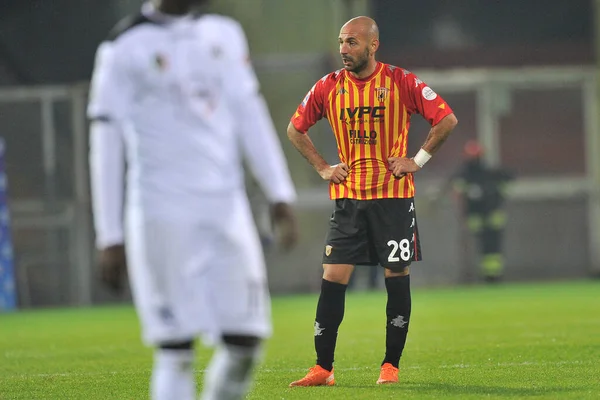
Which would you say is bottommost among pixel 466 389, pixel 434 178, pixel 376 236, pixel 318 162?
pixel 466 389

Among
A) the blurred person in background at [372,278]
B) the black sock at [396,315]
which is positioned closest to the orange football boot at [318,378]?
the black sock at [396,315]

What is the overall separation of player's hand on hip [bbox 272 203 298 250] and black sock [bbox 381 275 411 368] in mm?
2933

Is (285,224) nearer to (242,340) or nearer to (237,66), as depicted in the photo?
(242,340)

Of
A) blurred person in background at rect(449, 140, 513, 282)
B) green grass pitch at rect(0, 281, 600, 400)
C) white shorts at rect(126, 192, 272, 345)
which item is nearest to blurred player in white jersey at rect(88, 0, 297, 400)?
white shorts at rect(126, 192, 272, 345)

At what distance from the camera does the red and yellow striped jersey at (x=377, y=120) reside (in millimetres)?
7688

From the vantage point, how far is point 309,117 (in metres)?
8.02

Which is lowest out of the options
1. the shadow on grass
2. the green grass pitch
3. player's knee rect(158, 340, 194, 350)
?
the green grass pitch

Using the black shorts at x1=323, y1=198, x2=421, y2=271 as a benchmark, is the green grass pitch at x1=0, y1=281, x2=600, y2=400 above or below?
below

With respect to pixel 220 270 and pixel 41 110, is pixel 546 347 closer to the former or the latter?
pixel 220 270

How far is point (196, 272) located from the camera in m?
4.73

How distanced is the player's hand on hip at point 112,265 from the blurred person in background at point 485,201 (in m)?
17.1

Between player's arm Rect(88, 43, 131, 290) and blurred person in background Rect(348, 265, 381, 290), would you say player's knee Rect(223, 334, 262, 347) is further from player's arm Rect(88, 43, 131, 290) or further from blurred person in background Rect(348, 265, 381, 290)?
blurred person in background Rect(348, 265, 381, 290)

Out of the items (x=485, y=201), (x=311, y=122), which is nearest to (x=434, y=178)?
(x=485, y=201)

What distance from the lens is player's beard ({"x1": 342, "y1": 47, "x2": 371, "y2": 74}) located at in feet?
25.1
